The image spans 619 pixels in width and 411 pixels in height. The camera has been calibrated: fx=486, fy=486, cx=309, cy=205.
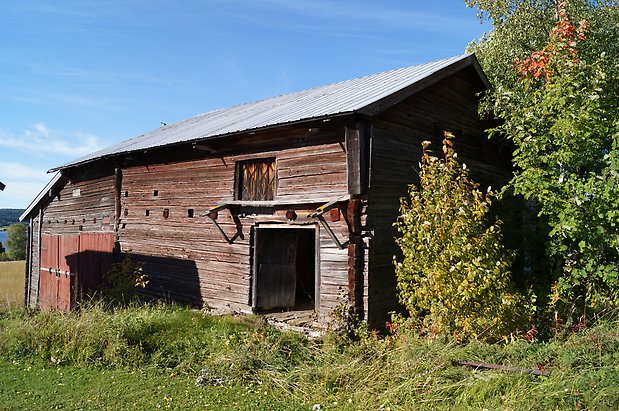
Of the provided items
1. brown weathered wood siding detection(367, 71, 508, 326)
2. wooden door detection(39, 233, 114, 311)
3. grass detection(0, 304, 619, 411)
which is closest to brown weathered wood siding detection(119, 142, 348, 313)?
brown weathered wood siding detection(367, 71, 508, 326)

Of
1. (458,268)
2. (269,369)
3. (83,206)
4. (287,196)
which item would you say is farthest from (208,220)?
(83,206)

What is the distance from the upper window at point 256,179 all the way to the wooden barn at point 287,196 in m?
0.03

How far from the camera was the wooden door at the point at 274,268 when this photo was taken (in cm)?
1083

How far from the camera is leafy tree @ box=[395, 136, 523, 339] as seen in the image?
6.83 metres

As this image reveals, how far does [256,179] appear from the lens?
11.1m

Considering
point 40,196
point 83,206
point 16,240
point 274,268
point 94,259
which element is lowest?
point 16,240

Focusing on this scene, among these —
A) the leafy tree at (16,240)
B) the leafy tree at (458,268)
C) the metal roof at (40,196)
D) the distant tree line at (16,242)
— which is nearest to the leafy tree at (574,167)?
the leafy tree at (458,268)

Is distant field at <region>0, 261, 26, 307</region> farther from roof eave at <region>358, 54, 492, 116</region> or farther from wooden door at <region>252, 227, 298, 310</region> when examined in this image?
roof eave at <region>358, 54, 492, 116</region>

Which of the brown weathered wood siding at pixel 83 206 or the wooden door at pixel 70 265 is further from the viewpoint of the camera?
the brown weathered wood siding at pixel 83 206

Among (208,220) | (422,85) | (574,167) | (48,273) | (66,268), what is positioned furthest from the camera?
(48,273)

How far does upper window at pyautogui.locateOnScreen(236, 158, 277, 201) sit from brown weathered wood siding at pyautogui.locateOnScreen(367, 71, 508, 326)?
242cm

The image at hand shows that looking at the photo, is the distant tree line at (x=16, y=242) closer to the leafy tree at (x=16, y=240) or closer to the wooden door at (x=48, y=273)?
the leafy tree at (x=16, y=240)

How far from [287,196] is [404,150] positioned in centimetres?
265

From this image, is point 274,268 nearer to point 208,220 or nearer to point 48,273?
point 208,220
